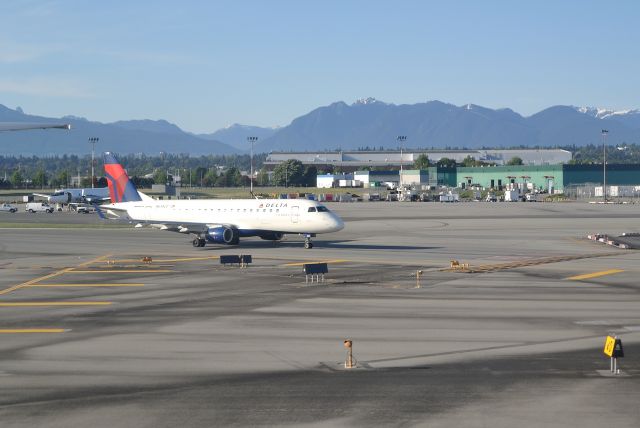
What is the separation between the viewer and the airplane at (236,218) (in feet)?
218

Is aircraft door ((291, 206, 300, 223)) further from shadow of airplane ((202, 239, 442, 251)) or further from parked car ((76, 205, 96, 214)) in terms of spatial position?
parked car ((76, 205, 96, 214))

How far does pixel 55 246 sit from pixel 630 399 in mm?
59589

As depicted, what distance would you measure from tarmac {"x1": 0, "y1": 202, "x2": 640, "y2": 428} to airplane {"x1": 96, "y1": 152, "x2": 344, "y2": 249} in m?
4.17

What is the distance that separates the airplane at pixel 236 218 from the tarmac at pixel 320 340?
4.17 meters

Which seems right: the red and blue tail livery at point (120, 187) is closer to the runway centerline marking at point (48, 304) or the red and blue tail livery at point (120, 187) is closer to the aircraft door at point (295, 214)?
the aircraft door at point (295, 214)

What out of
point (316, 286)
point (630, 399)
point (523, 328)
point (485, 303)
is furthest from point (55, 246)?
point (630, 399)

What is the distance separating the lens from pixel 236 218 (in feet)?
227

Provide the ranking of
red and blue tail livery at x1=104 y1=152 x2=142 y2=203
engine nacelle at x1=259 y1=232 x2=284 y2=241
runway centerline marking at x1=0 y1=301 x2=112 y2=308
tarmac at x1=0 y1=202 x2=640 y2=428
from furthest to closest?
red and blue tail livery at x1=104 y1=152 x2=142 y2=203
engine nacelle at x1=259 y1=232 x2=284 y2=241
runway centerline marking at x1=0 y1=301 x2=112 y2=308
tarmac at x1=0 y1=202 x2=640 y2=428

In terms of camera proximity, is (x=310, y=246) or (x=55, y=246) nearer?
(x=310, y=246)

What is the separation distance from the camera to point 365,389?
78.3 feet

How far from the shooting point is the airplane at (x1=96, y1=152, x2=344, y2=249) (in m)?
66.4

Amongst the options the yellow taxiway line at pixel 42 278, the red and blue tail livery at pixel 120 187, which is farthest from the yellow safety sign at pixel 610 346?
the red and blue tail livery at pixel 120 187

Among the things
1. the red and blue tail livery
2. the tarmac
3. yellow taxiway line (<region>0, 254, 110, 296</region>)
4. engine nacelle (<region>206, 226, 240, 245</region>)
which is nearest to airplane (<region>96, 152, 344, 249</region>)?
engine nacelle (<region>206, 226, 240, 245</region>)

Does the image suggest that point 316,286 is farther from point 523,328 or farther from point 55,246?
point 55,246
